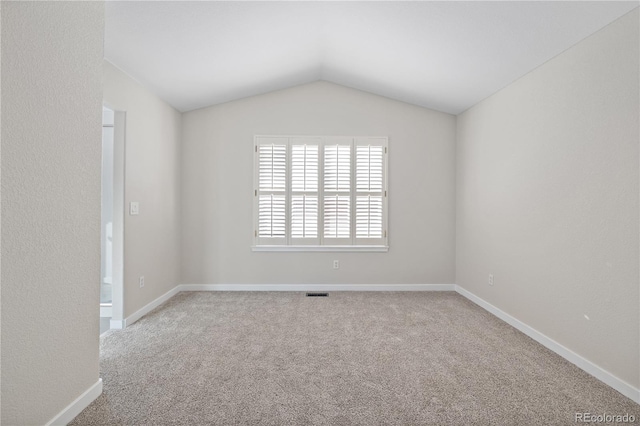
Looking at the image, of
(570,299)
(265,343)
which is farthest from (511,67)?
(265,343)

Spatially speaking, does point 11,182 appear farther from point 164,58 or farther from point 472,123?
point 472,123

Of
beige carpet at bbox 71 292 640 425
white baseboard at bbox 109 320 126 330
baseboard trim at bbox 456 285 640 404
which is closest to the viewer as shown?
beige carpet at bbox 71 292 640 425

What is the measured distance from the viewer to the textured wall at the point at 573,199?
6.89ft

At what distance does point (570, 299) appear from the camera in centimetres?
254

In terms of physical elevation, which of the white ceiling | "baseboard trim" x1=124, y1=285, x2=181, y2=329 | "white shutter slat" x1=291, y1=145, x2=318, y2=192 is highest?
the white ceiling

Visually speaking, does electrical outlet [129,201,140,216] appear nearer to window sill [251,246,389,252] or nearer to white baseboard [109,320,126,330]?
white baseboard [109,320,126,330]

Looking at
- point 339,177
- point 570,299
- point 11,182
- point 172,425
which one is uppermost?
point 339,177

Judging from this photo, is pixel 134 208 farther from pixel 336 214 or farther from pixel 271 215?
pixel 336 214

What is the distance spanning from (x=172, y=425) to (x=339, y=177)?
3349mm

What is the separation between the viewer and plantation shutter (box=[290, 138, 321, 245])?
4.50 m

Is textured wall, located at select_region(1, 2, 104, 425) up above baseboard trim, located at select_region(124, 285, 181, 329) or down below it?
above

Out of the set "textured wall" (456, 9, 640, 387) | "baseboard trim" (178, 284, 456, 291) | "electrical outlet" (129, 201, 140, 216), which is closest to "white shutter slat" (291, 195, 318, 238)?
"baseboard trim" (178, 284, 456, 291)

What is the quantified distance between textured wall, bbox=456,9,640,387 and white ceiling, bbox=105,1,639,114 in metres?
0.25

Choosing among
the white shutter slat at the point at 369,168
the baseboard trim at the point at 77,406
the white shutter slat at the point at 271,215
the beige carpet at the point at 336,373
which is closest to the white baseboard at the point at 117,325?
the beige carpet at the point at 336,373
